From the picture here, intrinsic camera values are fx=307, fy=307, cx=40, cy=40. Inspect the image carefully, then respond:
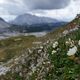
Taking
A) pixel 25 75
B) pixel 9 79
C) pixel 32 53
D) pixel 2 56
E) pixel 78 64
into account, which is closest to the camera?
pixel 78 64

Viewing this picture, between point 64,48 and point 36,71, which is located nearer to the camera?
point 64,48

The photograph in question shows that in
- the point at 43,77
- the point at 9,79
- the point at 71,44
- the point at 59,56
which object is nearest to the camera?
the point at 71,44

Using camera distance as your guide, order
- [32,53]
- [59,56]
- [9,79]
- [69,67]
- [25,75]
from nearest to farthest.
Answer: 1. [69,67]
2. [59,56]
3. [25,75]
4. [9,79]
5. [32,53]

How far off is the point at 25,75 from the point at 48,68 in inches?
196

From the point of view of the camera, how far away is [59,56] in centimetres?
1440

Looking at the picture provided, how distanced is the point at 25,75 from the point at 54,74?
21.7 ft

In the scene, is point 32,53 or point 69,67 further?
point 32,53

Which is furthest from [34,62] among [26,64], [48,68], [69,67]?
[69,67]

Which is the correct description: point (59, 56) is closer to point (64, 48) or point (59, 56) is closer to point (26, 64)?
point (64, 48)

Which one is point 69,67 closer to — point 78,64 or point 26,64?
point 78,64

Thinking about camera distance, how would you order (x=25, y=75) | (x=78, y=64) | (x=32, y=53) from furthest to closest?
(x=32, y=53), (x=25, y=75), (x=78, y=64)

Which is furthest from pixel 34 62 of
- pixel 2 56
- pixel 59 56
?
pixel 2 56

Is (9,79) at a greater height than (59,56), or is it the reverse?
(59,56)

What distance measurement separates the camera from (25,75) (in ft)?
67.2
